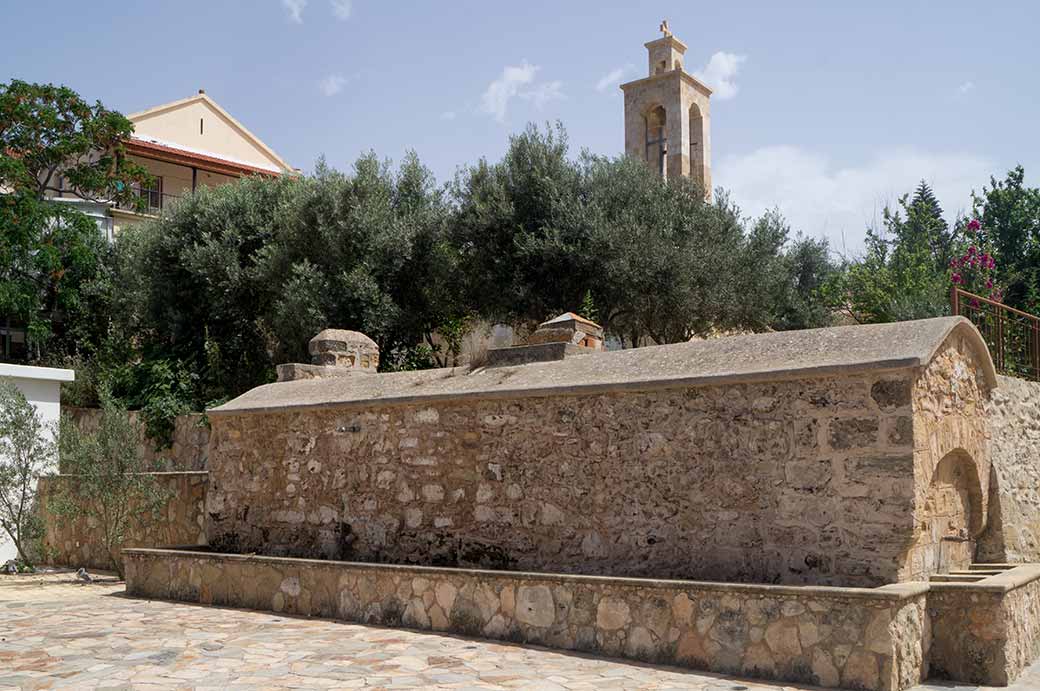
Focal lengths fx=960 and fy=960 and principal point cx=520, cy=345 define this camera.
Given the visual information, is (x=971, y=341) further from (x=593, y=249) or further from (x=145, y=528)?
(x=145, y=528)

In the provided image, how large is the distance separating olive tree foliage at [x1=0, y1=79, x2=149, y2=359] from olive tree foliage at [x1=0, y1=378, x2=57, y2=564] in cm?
978

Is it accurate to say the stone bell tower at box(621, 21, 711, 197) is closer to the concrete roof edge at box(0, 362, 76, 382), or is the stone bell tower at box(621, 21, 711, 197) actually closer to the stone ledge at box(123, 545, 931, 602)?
the concrete roof edge at box(0, 362, 76, 382)

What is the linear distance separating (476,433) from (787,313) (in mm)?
13404

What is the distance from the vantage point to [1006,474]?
28.9ft

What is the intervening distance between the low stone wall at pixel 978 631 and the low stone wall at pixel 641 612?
0.16 m

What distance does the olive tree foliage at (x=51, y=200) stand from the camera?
2245cm

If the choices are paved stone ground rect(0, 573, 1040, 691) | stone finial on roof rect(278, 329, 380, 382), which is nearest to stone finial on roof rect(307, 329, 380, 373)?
stone finial on roof rect(278, 329, 380, 382)

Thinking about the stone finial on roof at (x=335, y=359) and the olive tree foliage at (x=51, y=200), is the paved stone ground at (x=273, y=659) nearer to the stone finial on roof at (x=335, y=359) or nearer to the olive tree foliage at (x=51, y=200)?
the stone finial on roof at (x=335, y=359)

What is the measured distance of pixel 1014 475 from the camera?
9031 mm

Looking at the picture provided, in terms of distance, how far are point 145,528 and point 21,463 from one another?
199 centimetres

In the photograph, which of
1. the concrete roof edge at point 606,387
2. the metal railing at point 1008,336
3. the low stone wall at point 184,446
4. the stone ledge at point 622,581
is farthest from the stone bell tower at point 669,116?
the stone ledge at point 622,581

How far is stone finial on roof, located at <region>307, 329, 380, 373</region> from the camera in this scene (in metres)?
12.2

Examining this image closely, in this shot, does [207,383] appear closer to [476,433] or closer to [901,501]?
[476,433]

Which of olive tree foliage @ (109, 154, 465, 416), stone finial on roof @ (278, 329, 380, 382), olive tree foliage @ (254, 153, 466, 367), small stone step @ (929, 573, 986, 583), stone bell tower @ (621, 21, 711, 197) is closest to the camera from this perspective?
small stone step @ (929, 573, 986, 583)
